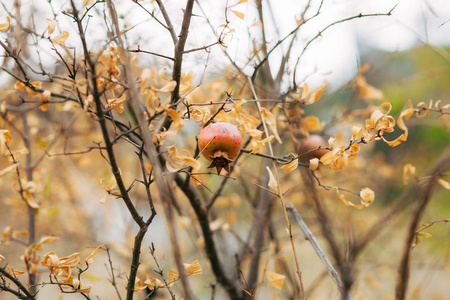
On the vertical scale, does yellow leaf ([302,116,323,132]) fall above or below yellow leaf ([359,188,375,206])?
above

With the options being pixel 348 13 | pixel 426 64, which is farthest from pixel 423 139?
pixel 348 13

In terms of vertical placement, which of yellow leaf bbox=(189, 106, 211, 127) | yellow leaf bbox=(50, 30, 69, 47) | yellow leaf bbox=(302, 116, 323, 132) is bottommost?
yellow leaf bbox=(302, 116, 323, 132)

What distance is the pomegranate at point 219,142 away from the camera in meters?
0.86

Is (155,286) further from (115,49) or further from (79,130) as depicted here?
(79,130)

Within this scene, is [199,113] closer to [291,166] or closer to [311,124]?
[291,166]

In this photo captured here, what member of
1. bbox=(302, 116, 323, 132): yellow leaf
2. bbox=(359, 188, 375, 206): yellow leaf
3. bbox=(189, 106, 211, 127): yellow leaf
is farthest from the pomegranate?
bbox=(302, 116, 323, 132): yellow leaf

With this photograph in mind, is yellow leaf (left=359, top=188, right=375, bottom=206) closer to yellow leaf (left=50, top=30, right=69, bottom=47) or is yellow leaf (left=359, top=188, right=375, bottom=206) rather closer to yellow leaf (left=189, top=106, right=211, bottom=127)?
yellow leaf (left=189, top=106, right=211, bottom=127)

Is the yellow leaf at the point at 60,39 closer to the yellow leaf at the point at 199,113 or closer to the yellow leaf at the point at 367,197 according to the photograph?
the yellow leaf at the point at 199,113

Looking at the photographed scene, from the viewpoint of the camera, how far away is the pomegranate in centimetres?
86

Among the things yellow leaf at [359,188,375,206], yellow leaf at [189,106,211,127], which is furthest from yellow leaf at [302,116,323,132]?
yellow leaf at [189,106,211,127]

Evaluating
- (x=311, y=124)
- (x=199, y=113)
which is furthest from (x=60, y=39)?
(x=311, y=124)

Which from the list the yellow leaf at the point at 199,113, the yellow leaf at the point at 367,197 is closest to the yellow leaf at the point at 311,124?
the yellow leaf at the point at 367,197

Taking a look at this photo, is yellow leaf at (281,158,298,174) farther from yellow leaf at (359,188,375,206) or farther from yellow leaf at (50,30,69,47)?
yellow leaf at (50,30,69,47)

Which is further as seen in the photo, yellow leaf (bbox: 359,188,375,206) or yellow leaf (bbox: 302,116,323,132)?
yellow leaf (bbox: 302,116,323,132)
